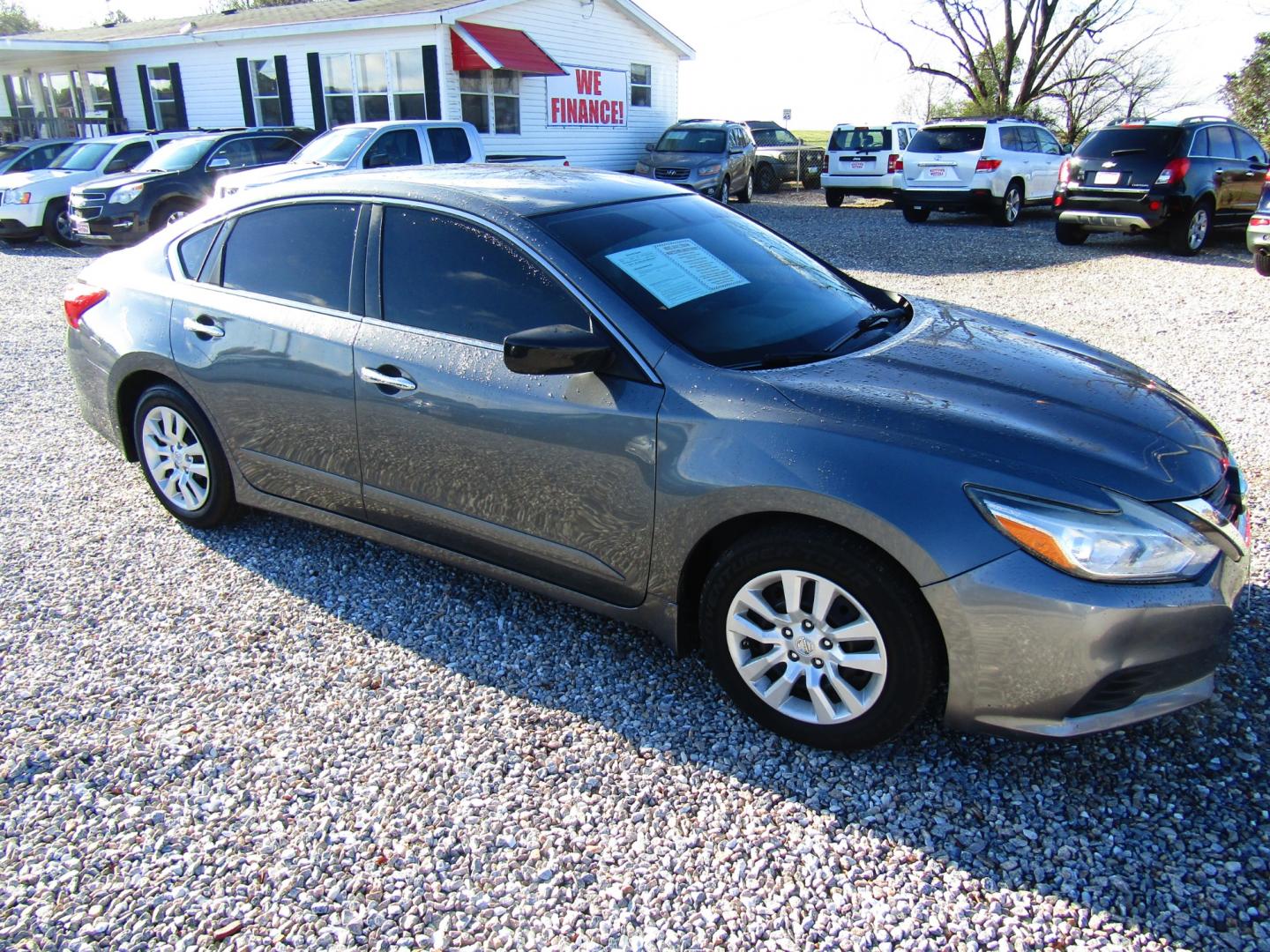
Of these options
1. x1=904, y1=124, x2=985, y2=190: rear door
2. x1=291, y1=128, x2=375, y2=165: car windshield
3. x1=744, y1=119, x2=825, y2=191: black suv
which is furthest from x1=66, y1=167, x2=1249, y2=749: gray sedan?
x1=744, y1=119, x2=825, y2=191: black suv

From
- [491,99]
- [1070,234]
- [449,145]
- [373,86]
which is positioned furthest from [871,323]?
[373,86]

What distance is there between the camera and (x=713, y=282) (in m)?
3.25

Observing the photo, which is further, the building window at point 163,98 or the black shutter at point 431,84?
the building window at point 163,98

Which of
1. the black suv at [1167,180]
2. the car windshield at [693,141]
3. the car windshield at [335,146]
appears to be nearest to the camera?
the black suv at [1167,180]

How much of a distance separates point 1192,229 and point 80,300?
12648mm

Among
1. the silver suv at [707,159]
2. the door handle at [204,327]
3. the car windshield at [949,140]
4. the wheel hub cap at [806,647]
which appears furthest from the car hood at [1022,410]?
the silver suv at [707,159]

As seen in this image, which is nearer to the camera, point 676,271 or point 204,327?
point 676,271

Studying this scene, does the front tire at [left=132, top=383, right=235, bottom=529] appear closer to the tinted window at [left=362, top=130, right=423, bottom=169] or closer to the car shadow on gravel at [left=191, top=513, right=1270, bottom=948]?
the car shadow on gravel at [left=191, top=513, right=1270, bottom=948]

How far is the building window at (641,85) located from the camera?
2433 cm

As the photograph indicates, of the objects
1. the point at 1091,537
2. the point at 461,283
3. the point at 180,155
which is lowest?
the point at 1091,537

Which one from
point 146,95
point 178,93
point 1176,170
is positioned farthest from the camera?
point 146,95

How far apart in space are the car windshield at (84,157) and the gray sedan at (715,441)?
46.7ft

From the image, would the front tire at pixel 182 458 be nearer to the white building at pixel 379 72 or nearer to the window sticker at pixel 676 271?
the window sticker at pixel 676 271

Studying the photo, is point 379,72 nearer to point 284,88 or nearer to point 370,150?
point 284,88
